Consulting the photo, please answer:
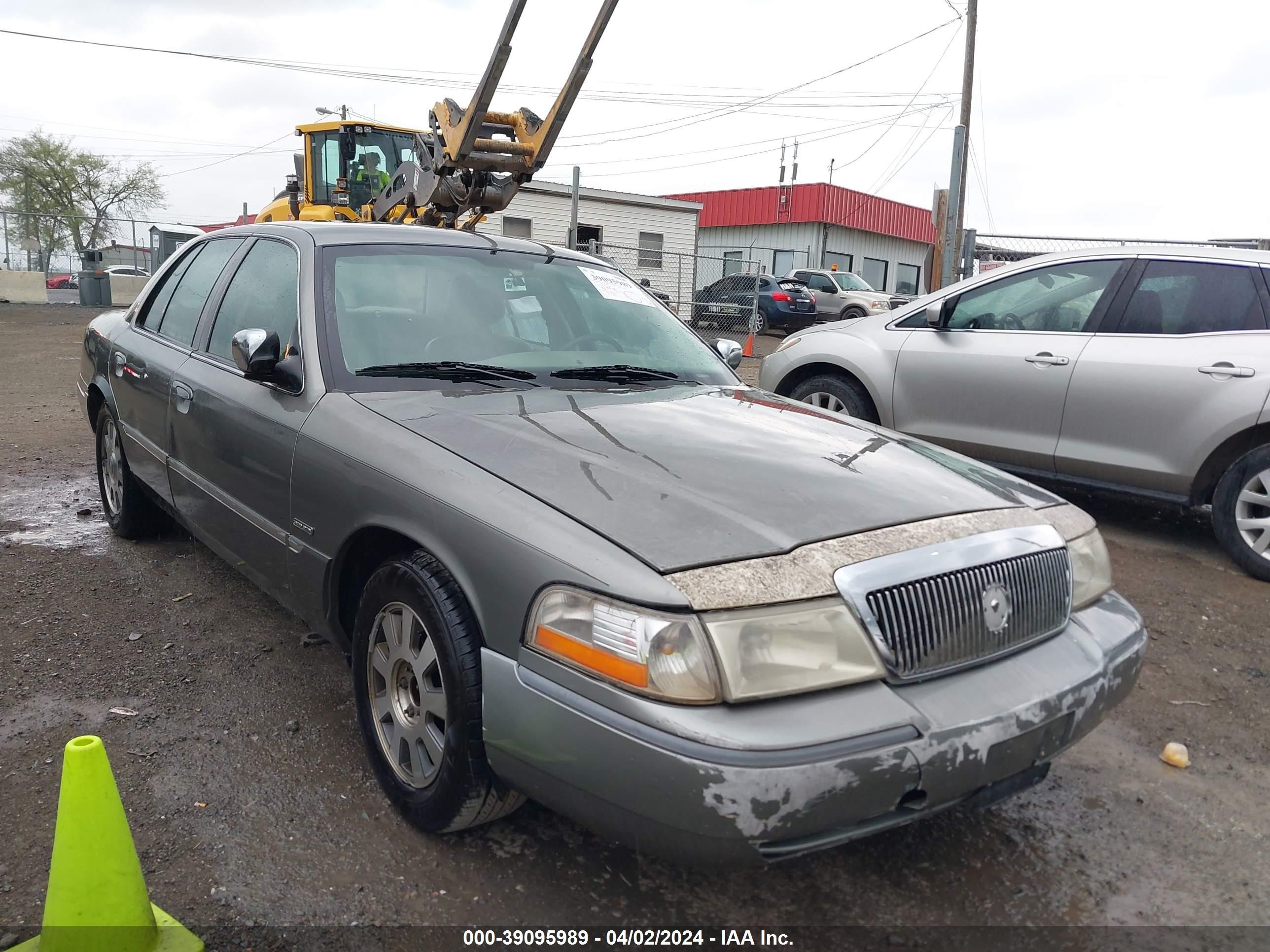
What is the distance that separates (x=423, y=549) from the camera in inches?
94.2

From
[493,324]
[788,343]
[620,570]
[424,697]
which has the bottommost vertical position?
[424,697]

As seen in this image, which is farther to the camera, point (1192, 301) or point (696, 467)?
point (1192, 301)

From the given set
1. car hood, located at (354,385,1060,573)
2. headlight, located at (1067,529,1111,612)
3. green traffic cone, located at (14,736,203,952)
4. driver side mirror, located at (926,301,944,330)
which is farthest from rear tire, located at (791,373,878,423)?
green traffic cone, located at (14,736,203,952)

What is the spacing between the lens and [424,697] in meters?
2.38

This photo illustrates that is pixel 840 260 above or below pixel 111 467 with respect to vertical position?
above

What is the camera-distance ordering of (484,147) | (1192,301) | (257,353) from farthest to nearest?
(484,147) < (1192,301) < (257,353)

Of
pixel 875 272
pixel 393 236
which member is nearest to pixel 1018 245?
pixel 393 236

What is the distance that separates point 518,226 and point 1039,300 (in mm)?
19802

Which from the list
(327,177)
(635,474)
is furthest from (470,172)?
(635,474)

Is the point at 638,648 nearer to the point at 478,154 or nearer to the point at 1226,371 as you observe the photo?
the point at 1226,371

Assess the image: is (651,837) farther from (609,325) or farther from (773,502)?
(609,325)

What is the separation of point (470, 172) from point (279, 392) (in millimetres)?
7403

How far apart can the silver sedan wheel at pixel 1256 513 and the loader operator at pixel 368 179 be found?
12.3 m

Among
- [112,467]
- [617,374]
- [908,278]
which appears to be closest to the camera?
[617,374]
